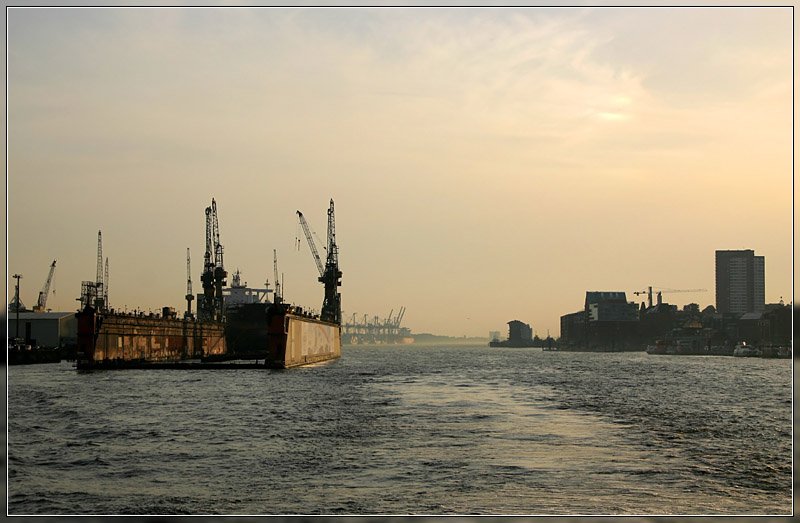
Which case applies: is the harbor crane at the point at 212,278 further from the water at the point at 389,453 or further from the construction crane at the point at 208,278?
the water at the point at 389,453

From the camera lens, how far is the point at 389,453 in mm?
38031

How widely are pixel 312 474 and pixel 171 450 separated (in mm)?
8894

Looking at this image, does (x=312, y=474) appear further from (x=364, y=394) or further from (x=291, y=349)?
(x=291, y=349)

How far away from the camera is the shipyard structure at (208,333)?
111 metres

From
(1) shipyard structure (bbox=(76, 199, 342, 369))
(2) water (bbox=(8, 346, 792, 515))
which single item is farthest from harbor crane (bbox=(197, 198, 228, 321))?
(2) water (bbox=(8, 346, 792, 515))

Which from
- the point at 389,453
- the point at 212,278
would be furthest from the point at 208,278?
the point at 389,453

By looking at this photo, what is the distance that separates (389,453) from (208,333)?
129050 mm

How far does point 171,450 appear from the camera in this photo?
39.2 metres

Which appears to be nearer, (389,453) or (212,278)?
(389,453)

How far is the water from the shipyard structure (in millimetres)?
36360

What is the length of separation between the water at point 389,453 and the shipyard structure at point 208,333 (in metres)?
36.4

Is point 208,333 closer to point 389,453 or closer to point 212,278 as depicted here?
point 212,278

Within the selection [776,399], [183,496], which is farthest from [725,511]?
[776,399]

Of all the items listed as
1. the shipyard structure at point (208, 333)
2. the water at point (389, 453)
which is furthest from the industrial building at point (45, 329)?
the water at point (389, 453)
